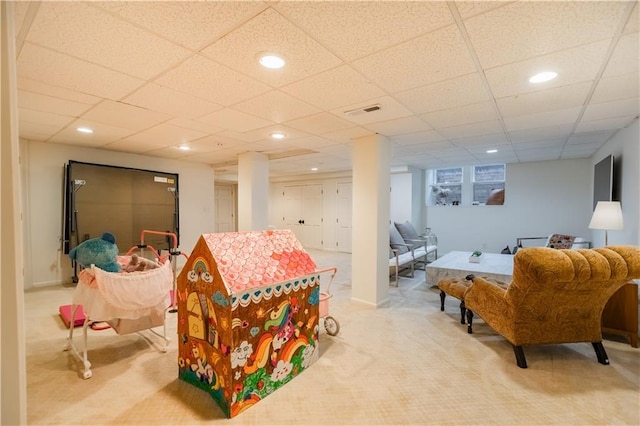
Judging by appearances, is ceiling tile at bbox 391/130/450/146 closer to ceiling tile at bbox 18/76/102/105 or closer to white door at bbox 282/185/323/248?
ceiling tile at bbox 18/76/102/105

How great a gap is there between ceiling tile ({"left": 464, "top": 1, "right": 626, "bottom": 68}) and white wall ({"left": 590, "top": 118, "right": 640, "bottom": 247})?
2.39 metres

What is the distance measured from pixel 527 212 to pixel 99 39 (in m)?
7.61

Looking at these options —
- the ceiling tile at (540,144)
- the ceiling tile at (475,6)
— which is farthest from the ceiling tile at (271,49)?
the ceiling tile at (540,144)

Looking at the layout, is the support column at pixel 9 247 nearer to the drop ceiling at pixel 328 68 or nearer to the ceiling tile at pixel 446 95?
the drop ceiling at pixel 328 68

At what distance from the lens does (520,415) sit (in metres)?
1.86

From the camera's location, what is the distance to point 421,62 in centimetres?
193

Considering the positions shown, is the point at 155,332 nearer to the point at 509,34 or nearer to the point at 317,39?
the point at 317,39

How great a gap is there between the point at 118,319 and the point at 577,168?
793cm

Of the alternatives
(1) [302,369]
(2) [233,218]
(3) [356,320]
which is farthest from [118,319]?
(2) [233,218]

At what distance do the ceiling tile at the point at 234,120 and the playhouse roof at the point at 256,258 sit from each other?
1.40m

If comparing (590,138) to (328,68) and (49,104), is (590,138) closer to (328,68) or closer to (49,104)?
(328,68)

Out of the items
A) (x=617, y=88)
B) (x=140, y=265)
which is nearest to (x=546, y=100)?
(x=617, y=88)

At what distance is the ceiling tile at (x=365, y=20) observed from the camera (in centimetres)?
140

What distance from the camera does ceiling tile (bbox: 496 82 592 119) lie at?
2383mm
